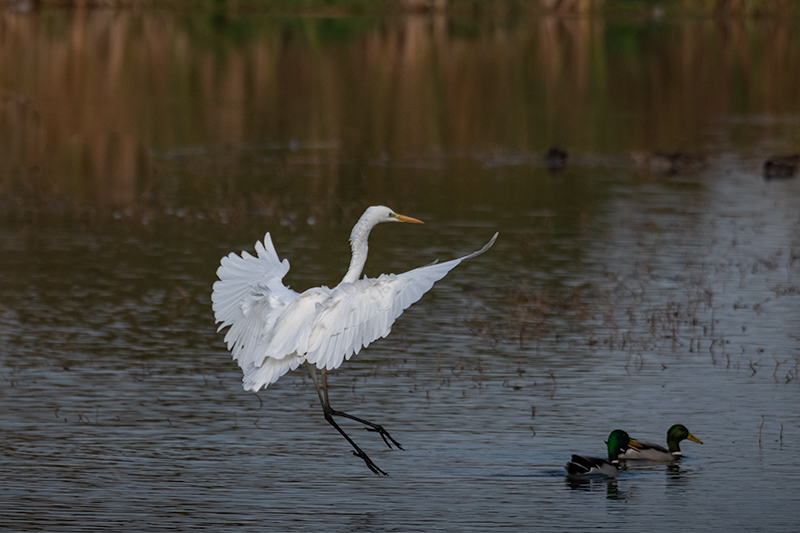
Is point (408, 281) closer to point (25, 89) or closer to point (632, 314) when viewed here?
point (632, 314)

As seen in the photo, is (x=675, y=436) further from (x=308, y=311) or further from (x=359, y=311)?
(x=308, y=311)

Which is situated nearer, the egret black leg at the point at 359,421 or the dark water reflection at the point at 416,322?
the dark water reflection at the point at 416,322

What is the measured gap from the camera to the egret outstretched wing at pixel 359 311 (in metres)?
9.66

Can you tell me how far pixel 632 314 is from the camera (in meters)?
15.1

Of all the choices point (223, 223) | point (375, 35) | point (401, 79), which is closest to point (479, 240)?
point (223, 223)

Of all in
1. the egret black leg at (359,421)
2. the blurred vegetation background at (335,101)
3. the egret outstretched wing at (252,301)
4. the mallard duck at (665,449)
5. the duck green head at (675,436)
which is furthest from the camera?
the blurred vegetation background at (335,101)

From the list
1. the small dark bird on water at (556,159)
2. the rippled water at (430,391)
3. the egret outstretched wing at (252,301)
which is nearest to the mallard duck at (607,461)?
the rippled water at (430,391)

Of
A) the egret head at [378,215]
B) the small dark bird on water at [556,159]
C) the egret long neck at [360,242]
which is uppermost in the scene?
the small dark bird on water at [556,159]

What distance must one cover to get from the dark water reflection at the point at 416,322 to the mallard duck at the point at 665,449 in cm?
10

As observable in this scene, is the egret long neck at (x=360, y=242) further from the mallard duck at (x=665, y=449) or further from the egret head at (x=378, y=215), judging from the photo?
the mallard duck at (x=665, y=449)

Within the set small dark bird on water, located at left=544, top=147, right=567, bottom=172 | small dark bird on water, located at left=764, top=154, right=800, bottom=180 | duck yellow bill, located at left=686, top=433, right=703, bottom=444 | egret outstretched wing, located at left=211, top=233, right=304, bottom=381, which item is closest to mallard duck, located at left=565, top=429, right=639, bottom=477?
duck yellow bill, located at left=686, top=433, right=703, bottom=444

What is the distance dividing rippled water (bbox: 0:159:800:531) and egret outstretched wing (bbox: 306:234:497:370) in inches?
36.6

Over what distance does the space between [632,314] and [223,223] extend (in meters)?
6.76

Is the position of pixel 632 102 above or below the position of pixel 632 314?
above
